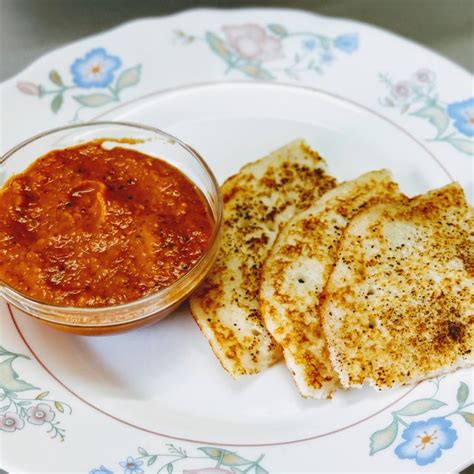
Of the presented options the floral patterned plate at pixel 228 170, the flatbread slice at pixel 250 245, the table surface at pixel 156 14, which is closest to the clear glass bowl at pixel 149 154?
the flatbread slice at pixel 250 245

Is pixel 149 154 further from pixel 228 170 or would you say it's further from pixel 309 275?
pixel 309 275

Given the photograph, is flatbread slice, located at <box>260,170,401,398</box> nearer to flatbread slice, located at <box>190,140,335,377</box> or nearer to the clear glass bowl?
flatbread slice, located at <box>190,140,335,377</box>

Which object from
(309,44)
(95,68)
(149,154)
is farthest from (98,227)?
(309,44)

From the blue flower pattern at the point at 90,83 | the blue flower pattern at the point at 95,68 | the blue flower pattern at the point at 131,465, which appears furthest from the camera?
the blue flower pattern at the point at 95,68

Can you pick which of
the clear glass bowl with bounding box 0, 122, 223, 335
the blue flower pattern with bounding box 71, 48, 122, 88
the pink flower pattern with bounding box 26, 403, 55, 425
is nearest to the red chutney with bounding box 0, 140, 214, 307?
the clear glass bowl with bounding box 0, 122, 223, 335

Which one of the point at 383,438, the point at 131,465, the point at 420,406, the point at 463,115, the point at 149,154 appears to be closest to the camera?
the point at 131,465

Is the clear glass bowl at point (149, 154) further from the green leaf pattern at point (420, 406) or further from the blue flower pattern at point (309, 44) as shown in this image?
the blue flower pattern at point (309, 44)

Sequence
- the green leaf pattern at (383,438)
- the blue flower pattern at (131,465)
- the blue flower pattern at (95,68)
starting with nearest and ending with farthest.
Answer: the blue flower pattern at (131,465), the green leaf pattern at (383,438), the blue flower pattern at (95,68)
